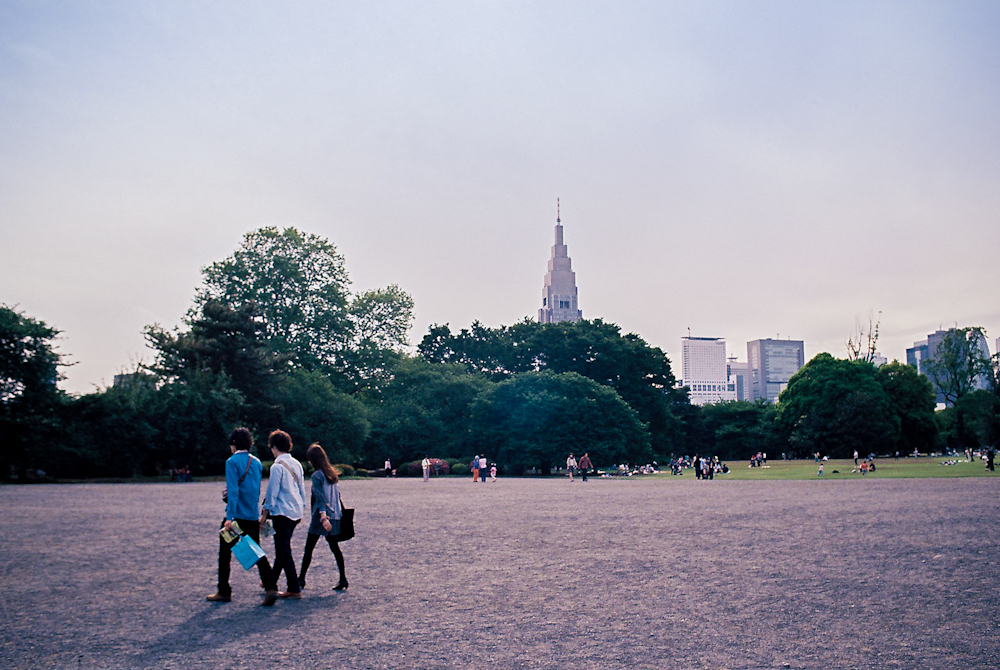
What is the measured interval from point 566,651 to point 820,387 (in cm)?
8363

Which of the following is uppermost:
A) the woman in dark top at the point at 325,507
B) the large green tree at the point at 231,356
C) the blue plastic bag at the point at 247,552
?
the large green tree at the point at 231,356

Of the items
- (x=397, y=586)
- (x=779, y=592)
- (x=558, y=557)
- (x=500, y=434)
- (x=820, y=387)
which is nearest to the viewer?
(x=779, y=592)

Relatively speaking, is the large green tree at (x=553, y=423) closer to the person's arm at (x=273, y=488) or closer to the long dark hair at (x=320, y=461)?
the long dark hair at (x=320, y=461)

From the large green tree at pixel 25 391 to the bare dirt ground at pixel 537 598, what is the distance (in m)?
29.7

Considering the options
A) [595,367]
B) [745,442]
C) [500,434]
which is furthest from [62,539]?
[745,442]

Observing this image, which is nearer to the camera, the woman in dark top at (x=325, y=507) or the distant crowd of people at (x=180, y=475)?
the woman in dark top at (x=325, y=507)

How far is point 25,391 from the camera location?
146 feet

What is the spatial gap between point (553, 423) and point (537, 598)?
2027 inches

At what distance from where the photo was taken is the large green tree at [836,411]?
7638 cm

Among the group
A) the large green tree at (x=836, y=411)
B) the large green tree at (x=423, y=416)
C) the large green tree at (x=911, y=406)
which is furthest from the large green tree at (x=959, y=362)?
the large green tree at (x=423, y=416)

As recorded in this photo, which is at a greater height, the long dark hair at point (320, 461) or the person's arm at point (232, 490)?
the long dark hair at point (320, 461)

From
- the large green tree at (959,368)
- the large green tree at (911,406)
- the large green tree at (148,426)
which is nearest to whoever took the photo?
the large green tree at (148,426)

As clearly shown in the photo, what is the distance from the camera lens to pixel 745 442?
104750mm

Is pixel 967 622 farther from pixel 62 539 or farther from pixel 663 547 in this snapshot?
pixel 62 539
